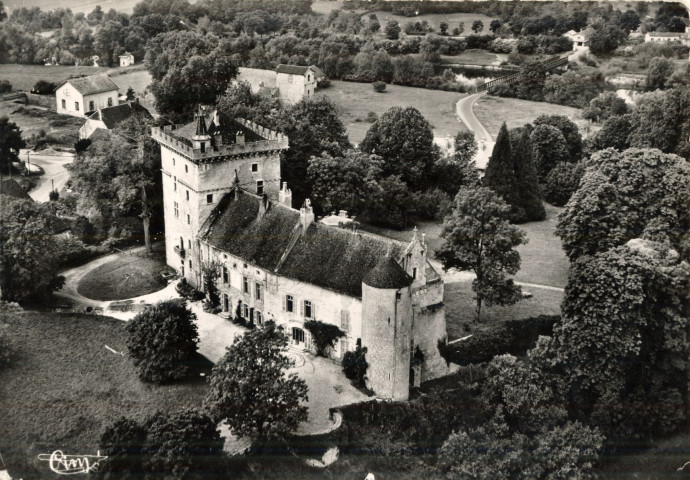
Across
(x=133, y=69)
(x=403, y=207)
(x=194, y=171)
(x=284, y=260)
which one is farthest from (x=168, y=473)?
(x=133, y=69)

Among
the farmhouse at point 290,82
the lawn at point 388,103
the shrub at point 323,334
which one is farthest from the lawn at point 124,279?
the farmhouse at point 290,82

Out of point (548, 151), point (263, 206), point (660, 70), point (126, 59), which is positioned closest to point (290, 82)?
point (126, 59)

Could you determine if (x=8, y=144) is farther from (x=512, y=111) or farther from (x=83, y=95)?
(x=512, y=111)

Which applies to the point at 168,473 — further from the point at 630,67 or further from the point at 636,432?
the point at 630,67

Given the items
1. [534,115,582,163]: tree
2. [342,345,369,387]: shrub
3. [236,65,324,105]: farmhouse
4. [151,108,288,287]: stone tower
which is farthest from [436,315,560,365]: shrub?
[236,65,324,105]: farmhouse

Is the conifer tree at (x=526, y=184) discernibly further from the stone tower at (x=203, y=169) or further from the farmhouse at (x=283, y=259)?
the farmhouse at (x=283, y=259)

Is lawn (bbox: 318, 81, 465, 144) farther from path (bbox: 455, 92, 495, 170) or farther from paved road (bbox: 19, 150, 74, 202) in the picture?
paved road (bbox: 19, 150, 74, 202)
